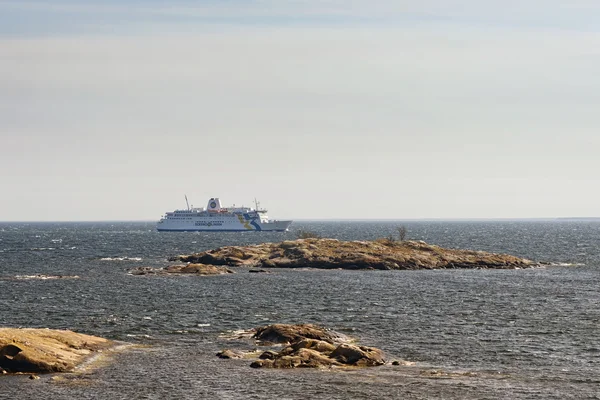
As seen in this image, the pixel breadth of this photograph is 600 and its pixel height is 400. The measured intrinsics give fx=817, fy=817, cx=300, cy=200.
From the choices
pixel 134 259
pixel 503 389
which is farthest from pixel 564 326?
pixel 134 259

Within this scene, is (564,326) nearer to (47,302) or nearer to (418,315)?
(418,315)

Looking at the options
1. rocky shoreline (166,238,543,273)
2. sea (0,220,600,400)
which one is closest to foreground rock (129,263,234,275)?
rocky shoreline (166,238,543,273)

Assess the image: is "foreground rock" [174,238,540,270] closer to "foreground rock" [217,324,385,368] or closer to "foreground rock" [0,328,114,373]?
"foreground rock" [217,324,385,368]

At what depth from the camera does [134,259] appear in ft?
443

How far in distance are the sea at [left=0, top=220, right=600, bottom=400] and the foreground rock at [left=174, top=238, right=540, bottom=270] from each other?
7199 millimetres

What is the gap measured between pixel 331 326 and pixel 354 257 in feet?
196

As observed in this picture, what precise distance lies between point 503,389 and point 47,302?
45504mm

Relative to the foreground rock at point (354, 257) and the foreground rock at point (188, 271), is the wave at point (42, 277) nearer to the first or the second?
the foreground rock at point (188, 271)

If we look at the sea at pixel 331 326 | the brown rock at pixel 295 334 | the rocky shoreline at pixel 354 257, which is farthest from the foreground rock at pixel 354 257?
the brown rock at pixel 295 334

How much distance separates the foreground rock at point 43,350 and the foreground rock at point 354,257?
68.2 meters

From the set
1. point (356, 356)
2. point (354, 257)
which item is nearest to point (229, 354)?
point (356, 356)

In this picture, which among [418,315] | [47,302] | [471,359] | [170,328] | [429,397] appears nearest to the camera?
[429,397]

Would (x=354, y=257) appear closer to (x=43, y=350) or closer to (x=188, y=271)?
(x=188, y=271)

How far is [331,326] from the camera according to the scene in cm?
5725
